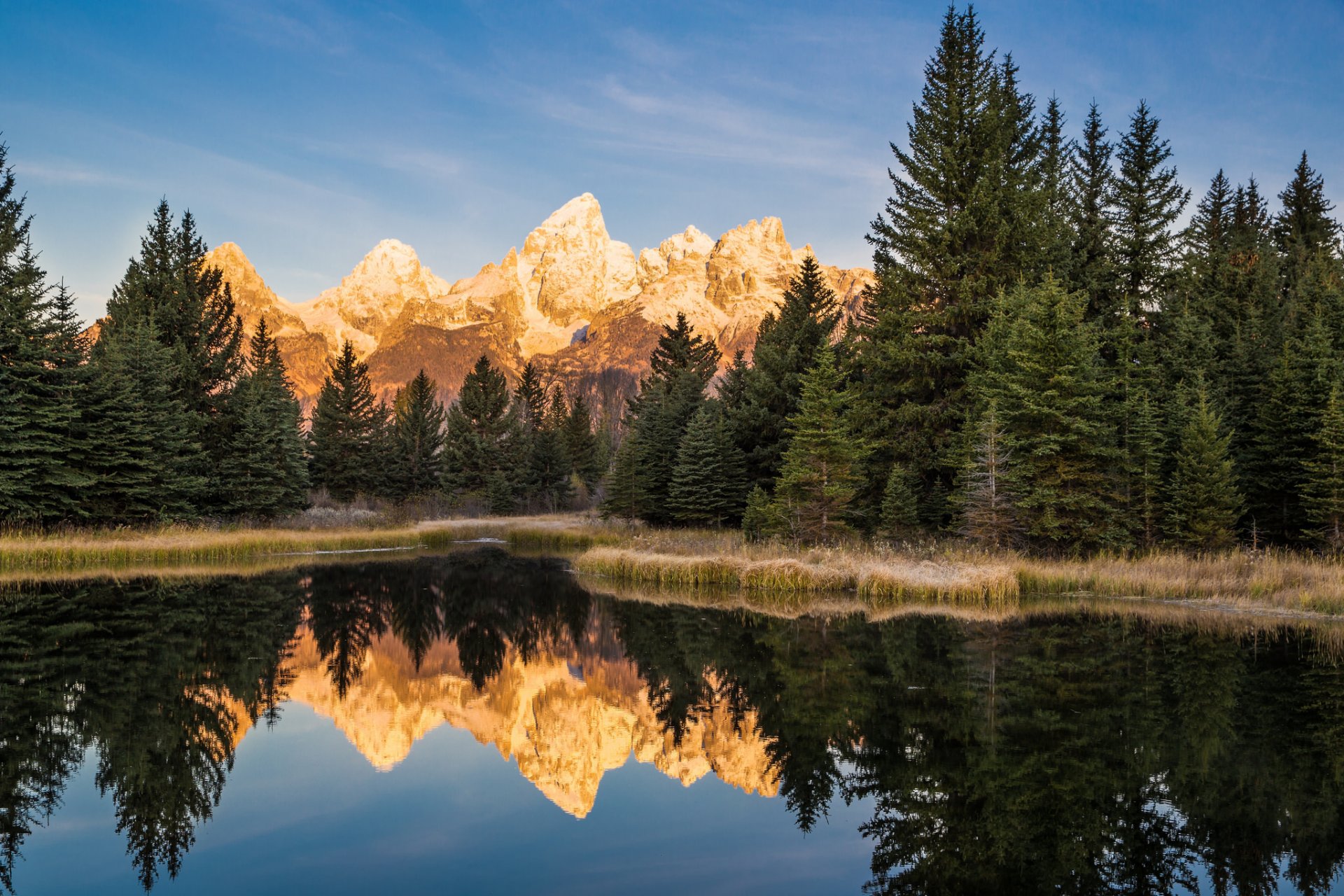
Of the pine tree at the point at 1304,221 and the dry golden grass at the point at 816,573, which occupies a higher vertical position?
the pine tree at the point at 1304,221

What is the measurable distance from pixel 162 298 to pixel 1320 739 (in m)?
44.4

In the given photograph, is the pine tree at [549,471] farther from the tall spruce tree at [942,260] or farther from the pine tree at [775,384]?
the tall spruce tree at [942,260]

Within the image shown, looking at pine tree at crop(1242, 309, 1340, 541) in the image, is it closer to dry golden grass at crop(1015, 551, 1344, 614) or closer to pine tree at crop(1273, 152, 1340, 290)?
dry golden grass at crop(1015, 551, 1344, 614)

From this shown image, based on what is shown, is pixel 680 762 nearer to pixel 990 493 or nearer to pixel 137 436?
pixel 990 493

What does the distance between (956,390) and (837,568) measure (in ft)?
30.6

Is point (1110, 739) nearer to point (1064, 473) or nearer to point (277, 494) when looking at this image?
point (1064, 473)

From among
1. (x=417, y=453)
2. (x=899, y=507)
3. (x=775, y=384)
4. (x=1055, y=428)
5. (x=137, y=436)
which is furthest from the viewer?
(x=417, y=453)

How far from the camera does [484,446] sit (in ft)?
222

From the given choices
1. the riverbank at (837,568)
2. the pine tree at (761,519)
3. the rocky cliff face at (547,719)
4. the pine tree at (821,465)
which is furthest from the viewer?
the pine tree at (761,519)

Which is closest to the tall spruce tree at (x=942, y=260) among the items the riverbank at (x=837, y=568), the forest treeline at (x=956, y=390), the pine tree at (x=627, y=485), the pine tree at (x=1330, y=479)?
the forest treeline at (x=956, y=390)

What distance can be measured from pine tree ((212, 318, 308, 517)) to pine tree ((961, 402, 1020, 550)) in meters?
30.6

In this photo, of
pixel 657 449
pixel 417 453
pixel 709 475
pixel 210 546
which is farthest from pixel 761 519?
pixel 417 453

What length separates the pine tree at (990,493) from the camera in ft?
77.7

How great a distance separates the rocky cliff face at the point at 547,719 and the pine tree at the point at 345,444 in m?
44.3
